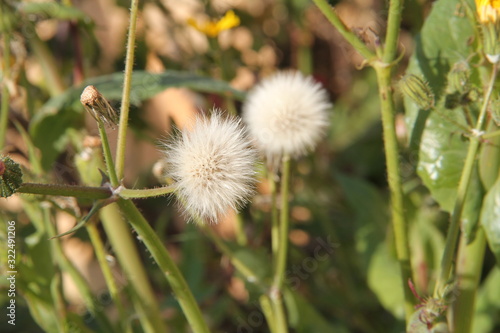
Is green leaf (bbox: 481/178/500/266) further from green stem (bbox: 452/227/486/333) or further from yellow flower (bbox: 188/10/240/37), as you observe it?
yellow flower (bbox: 188/10/240/37)

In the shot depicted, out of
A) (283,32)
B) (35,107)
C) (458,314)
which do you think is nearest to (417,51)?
(458,314)

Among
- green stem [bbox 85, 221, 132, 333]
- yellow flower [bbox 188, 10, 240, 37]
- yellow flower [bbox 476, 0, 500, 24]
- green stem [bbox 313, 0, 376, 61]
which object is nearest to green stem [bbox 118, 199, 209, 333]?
green stem [bbox 85, 221, 132, 333]

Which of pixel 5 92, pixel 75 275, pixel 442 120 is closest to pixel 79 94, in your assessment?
pixel 5 92

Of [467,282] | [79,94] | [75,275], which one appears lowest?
[467,282]

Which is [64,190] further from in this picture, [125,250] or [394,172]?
[125,250]

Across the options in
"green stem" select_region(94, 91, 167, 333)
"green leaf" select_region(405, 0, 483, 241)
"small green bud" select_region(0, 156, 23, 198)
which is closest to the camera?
"small green bud" select_region(0, 156, 23, 198)

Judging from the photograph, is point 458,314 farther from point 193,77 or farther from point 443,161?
point 193,77
